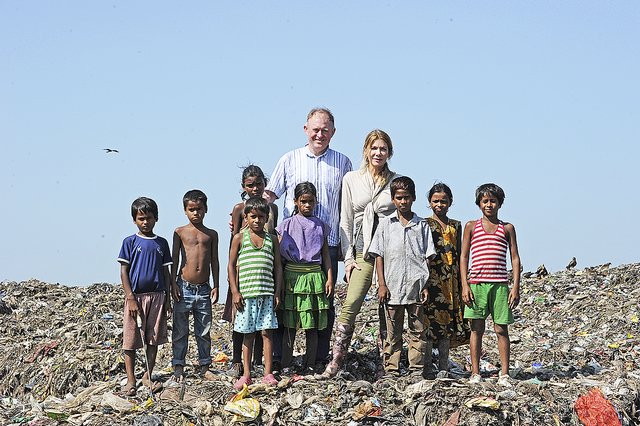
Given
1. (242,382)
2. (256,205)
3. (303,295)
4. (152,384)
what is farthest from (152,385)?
(256,205)

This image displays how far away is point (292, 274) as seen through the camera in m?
6.44

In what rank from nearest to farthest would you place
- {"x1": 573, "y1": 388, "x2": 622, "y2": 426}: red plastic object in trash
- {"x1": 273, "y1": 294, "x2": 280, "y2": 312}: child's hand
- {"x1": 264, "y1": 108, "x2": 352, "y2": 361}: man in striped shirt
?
{"x1": 573, "y1": 388, "x2": 622, "y2": 426}: red plastic object in trash
{"x1": 273, "y1": 294, "x2": 280, "y2": 312}: child's hand
{"x1": 264, "y1": 108, "x2": 352, "y2": 361}: man in striped shirt

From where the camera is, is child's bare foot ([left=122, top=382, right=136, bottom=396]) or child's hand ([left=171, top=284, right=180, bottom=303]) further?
child's hand ([left=171, top=284, right=180, bottom=303])

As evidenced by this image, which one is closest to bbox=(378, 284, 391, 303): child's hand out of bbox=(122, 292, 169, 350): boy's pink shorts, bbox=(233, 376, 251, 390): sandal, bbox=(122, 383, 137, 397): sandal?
bbox=(233, 376, 251, 390): sandal

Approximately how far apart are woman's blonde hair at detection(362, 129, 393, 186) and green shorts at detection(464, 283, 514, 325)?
1.20m

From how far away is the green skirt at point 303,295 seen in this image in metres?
6.41

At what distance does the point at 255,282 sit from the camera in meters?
6.20

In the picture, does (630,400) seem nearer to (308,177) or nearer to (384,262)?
(384,262)

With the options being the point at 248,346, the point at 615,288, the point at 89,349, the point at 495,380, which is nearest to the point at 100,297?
the point at 89,349

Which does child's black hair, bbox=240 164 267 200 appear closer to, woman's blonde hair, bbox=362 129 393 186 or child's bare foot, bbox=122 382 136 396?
woman's blonde hair, bbox=362 129 393 186

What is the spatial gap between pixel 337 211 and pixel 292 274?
72 cm

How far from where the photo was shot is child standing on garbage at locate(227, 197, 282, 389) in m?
6.20

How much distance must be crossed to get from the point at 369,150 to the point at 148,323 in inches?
92.8

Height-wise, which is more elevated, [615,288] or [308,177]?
[308,177]
